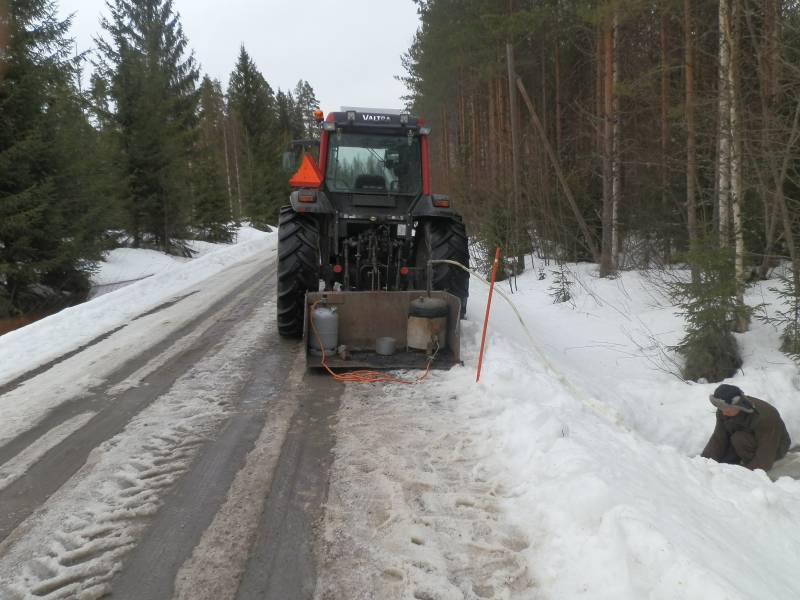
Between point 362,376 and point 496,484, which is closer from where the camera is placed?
point 496,484

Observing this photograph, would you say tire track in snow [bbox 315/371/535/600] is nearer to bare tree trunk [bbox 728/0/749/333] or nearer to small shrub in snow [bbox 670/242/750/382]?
small shrub in snow [bbox 670/242/750/382]

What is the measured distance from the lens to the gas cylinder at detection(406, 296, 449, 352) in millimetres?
5461

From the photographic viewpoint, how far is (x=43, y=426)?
403cm

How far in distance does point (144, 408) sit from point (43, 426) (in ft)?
2.18

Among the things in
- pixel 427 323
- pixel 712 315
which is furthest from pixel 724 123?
pixel 427 323

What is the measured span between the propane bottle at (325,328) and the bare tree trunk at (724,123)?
4.54 meters

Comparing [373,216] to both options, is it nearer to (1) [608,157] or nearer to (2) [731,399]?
(2) [731,399]

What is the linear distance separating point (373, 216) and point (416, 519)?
163 inches

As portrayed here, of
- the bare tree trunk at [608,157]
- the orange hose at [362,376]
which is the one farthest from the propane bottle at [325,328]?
the bare tree trunk at [608,157]

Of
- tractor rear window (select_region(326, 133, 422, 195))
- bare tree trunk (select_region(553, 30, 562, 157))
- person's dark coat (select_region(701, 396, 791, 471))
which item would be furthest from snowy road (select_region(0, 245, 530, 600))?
bare tree trunk (select_region(553, 30, 562, 157))

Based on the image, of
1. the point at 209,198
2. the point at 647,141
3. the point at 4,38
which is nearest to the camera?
the point at 4,38

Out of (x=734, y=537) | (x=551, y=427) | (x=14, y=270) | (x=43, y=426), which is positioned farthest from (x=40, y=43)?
(x=734, y=537)

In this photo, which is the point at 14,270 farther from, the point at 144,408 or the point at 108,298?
the point at 144,408

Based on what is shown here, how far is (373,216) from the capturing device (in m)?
6.40
